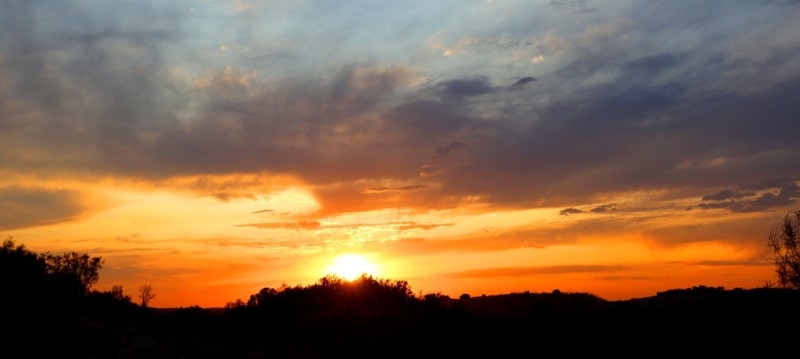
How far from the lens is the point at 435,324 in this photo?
80.4ft

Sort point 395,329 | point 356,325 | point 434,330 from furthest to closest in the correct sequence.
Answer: point 356,325
point 395,329
point 434,330

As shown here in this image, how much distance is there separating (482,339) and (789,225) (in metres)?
33.3

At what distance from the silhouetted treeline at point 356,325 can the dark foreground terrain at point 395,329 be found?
48 mm

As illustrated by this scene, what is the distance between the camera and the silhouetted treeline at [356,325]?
18.0 m

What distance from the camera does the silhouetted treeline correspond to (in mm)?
18047

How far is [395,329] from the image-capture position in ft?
79.9

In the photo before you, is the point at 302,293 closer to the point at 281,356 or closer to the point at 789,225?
the point at 281,356

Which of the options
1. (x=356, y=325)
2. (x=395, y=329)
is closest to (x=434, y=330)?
(x=395, y=329)

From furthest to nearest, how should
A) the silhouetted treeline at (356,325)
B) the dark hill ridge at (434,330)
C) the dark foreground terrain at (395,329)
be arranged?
the dark hill ridge at (434,330), the dark foreground terrain at (395,329), the silhouetted treeline at (356,325)

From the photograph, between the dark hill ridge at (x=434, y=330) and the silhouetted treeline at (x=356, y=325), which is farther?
the dark hill ridge at (x=434, y=330)

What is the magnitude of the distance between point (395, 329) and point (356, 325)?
5.83 feet

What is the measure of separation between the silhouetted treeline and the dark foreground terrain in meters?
0.05

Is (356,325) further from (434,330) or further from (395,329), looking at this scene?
(434,330)

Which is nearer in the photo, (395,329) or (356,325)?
(395,329)
